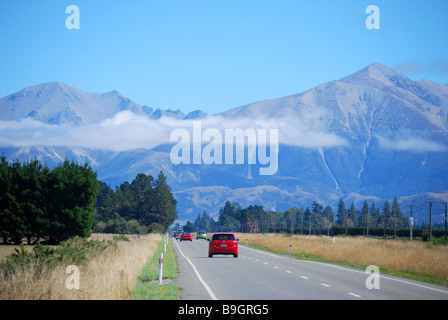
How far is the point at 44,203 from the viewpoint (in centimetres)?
5931

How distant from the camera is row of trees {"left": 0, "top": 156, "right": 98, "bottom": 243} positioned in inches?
2288

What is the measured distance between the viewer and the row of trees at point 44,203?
58125mm

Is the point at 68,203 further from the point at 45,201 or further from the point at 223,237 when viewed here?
the point at 223,237

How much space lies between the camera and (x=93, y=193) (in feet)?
202

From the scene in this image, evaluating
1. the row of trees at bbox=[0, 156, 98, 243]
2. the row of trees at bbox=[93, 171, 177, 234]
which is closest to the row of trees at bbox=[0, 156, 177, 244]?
the row of trees at bbox=[0, 156, 98, 243]

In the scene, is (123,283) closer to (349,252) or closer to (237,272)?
(237,272)

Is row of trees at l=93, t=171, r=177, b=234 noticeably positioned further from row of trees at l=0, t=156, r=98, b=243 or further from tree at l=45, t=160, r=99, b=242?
row of trees at l=0, t=156, r=98, b=243

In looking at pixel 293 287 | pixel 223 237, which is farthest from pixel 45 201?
pixel 293 287

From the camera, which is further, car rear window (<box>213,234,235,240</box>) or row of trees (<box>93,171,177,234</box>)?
row of trees (<box>93,171,177,234</box>)

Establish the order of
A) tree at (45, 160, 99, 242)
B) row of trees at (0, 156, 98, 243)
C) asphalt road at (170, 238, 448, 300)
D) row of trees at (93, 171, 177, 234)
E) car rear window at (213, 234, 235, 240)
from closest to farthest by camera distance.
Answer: asphalt road at (170, 238, 448, 300) → car rear window at (213, 234, 235, 240) → row of trees at (0, 156, 98, 243) → tree at (45, 160, 99, 242) → row of trees at (93, 171, 177, 234)

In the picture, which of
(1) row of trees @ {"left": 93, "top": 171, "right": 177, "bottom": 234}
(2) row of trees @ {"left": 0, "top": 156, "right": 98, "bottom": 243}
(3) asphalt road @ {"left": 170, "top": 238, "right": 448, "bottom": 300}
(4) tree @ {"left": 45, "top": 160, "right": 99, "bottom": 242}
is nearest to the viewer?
(3) asphalt road @ {"left": 170, "top": 238, "right": 448, "bottom": 300}

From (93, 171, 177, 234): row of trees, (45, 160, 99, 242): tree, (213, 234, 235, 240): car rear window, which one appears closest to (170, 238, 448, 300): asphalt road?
(213, 234, 235, 240): car rear window
